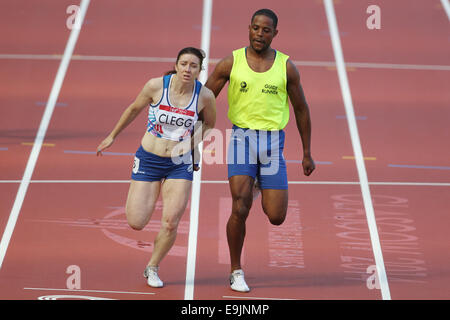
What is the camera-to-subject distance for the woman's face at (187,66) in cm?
825

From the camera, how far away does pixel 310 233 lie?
10.4m

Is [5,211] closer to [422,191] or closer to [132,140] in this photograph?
[132,140]

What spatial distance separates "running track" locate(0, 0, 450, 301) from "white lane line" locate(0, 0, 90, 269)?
0.11ft

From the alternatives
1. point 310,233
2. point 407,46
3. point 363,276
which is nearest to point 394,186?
Result: point 310,233

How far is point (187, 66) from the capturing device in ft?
27.1

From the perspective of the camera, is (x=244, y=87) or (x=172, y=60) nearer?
(x=244, y=87)

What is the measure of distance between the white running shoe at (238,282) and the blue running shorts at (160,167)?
3.09ft

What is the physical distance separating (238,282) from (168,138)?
139 centimetres

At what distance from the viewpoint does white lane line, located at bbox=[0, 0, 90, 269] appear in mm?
10156

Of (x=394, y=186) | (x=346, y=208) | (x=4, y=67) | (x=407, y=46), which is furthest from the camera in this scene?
(x=407, y=46)

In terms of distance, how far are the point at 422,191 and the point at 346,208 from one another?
44.8 inches

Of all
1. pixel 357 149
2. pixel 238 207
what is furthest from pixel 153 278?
pixel 357 149

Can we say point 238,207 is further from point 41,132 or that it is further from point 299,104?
point 41,132

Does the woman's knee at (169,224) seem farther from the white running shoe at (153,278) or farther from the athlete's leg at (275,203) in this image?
the athlete's leg at (275,203)
